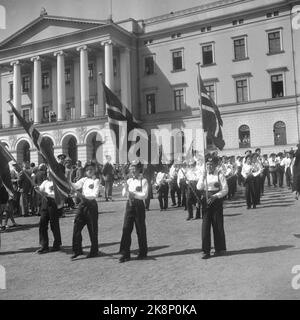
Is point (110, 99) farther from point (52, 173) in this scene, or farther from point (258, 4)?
point (258, 4)

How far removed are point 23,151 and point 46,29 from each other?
42.9 feet

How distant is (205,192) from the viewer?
8.54m

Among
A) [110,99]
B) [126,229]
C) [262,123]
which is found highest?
[262,123]

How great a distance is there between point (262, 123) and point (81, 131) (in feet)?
55.3

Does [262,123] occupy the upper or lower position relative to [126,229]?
upper

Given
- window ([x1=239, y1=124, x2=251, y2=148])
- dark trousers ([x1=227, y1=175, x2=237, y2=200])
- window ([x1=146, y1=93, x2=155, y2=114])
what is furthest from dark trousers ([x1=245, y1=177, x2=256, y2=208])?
window ([x1=146, y1=93, x2=155, y2=114])

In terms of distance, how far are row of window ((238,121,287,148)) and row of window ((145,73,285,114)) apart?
8.32 ft

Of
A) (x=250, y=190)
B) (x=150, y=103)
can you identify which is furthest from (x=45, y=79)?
(x=250, y=190)

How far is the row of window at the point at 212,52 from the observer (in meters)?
37.2

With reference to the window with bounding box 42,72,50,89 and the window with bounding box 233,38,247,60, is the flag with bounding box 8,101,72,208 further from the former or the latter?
the window with bounding box 42,72,50,89

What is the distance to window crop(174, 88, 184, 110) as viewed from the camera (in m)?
41.9

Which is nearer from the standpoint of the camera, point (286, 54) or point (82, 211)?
point (82, 211)
